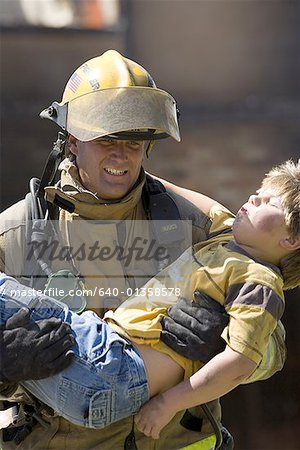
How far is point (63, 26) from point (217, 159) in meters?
1.57

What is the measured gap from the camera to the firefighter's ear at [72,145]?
2.71m

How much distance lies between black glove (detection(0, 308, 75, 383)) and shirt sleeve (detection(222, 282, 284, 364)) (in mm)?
407

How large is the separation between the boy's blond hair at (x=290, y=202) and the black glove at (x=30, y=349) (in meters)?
0.62

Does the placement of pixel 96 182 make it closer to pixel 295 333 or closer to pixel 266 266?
pixel 266 266

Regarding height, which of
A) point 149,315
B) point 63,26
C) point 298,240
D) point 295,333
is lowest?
point 295,333

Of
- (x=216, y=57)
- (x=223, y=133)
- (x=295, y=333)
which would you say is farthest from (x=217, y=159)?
(x=295, y=333)

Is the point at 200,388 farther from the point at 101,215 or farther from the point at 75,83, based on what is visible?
the point at 75,83

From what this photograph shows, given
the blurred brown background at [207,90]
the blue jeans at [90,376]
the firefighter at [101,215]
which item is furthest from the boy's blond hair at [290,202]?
the blurred brown background at [207,90]

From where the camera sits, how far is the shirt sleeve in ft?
7.48

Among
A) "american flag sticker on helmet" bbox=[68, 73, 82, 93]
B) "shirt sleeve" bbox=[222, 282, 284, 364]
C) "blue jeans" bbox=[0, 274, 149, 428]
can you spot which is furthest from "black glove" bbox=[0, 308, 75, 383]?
"american flag sticker on helmet" bbox=[68, 73, 82, 93]

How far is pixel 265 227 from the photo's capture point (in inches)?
95.3

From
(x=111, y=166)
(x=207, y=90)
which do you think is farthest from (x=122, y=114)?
(x=207, y=90)

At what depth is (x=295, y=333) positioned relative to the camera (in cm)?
705

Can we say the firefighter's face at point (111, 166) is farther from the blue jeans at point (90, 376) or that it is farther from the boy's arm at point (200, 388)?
the boy's arm at point (200, 388)
